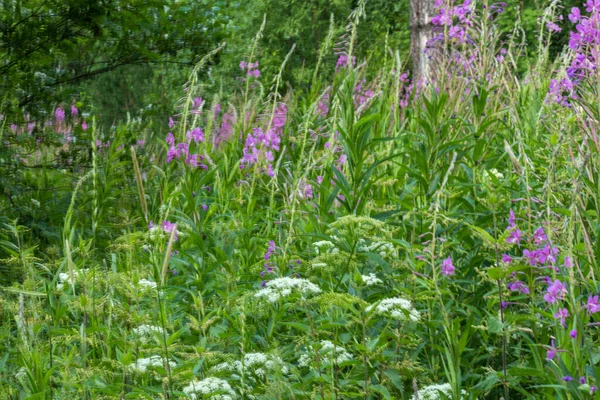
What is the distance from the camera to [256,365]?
8.84 feet

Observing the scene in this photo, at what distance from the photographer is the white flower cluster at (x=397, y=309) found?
8.09ft

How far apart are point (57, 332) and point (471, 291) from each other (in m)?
1.72

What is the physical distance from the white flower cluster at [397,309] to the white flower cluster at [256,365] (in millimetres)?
374

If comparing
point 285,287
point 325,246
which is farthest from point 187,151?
point 285,287

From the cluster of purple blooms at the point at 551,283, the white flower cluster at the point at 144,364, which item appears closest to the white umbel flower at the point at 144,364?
the white flower cluster at the point at 144,364

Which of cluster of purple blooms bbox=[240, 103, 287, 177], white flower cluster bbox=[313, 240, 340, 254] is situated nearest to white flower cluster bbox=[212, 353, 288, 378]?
white flower cluster bbox=[313, 240, 340, 254]

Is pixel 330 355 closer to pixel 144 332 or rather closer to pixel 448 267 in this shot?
pixel 448 267

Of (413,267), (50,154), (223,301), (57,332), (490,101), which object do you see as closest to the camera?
(413,267)

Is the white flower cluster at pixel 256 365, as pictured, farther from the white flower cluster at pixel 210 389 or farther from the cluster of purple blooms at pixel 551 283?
the cluster of purple blooms at pixel 551 283

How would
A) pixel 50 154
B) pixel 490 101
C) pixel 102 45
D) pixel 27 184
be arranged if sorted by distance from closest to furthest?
pixel 490 101, pixel 27 184, pixel 102 45, pixel 50 154

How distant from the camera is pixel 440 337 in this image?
2.96 meters

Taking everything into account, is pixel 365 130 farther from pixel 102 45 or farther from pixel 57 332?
pixel 102 45

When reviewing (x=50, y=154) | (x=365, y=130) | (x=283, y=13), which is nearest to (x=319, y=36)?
(x=283, y=13)

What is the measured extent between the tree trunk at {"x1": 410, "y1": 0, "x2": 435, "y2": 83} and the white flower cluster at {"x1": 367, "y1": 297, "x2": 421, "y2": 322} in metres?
6.02
